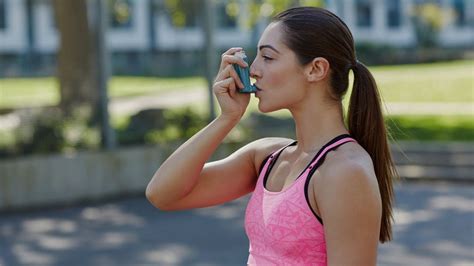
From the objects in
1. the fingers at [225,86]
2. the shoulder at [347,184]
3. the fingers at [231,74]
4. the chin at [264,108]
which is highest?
the fingers at [231,74]

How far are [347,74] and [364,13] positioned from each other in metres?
45.8

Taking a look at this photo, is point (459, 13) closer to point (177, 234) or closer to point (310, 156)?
point (177, 234)

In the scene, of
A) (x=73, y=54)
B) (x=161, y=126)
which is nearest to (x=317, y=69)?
(x=161, y=126)

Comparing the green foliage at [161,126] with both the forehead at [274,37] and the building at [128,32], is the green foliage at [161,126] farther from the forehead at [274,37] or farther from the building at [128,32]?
the forehead at [274,37]

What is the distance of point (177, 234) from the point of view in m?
9.77

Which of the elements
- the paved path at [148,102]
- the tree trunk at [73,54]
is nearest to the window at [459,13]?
the tree trunk at [73,54]

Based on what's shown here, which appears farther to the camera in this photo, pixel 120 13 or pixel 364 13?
pixel 364 13

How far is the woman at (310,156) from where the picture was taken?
7.63 ft

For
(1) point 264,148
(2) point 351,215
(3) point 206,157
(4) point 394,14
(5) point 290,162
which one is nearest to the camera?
(2) point 351,215

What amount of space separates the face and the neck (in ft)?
0.12

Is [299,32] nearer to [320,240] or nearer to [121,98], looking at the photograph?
[320,240]

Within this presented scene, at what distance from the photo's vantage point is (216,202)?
9.63 ft

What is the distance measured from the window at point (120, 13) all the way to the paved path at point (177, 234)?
327 cm

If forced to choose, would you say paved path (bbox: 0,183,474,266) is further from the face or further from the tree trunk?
the face
